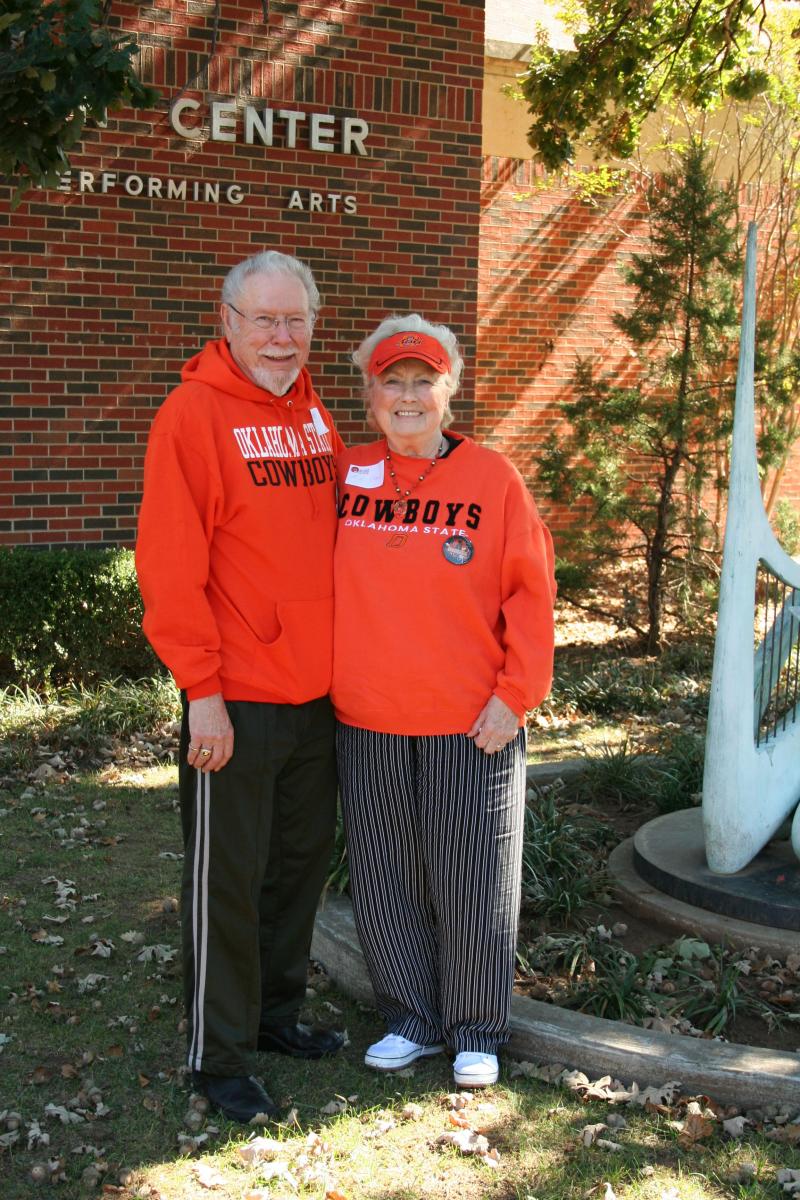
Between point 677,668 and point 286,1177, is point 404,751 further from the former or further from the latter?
point 677,668

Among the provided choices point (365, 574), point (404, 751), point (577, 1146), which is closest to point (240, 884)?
point (404, 751)

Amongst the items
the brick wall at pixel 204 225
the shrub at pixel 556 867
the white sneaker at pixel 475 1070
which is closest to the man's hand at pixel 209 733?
the white sneaker at pixel 475 1070

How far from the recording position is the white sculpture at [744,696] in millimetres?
4309

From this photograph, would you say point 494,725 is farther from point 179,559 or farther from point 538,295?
point 538,295

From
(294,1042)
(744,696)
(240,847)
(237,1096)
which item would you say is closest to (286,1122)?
(237,1096)

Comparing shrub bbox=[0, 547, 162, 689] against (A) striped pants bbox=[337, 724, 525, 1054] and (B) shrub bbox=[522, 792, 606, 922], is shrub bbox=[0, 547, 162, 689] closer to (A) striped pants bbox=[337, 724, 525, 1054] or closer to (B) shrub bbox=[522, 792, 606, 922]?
(B) shrub bbox=[522, 792, 606, 922]

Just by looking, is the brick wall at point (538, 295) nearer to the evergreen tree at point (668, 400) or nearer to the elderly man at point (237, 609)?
the evergreen tree at point (668, 400)

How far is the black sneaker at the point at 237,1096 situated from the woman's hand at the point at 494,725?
3.59ft

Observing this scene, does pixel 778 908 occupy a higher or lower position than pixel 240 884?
lower

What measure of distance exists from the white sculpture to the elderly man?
1567 mm

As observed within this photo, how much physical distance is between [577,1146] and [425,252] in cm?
662

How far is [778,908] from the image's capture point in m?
4.25

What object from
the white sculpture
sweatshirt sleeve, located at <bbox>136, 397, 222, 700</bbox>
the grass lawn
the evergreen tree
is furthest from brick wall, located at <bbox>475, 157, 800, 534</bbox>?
sweatshirt sleeve, located at <bbox>136, 397, 222, 700</bbox>

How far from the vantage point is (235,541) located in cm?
328
